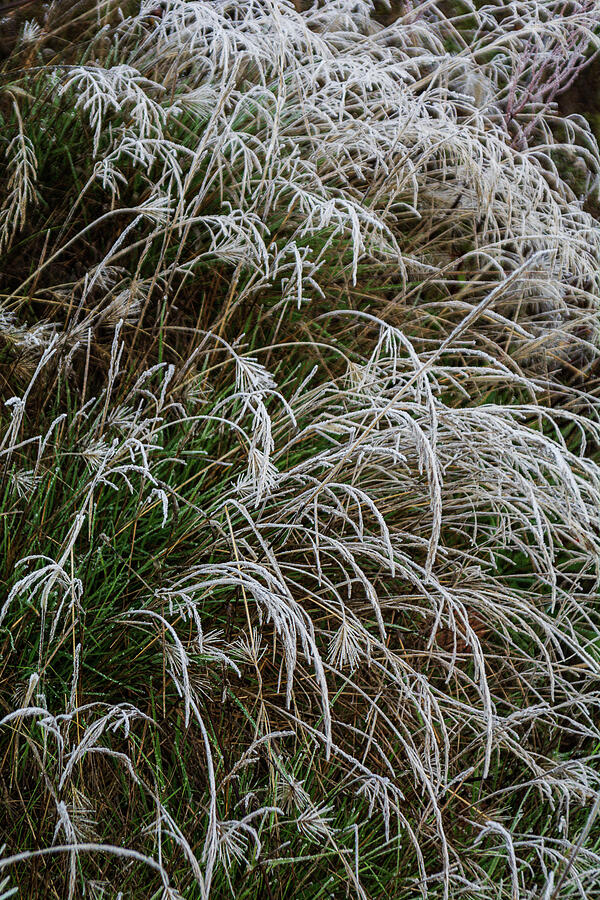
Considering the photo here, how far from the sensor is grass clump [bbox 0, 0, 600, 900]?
1461 millimetres

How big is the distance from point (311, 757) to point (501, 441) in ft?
2.65

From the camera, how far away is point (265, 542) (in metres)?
1.66

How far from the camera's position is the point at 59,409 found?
77.4 inches

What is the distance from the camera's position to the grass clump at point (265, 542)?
4.79 ft

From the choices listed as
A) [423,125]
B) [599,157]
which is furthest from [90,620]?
[599,157]

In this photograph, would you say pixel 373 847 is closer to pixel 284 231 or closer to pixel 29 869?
pixel 29 869

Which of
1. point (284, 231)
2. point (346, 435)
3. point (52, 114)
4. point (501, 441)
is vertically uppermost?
point (52, 114)

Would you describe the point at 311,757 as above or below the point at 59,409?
below

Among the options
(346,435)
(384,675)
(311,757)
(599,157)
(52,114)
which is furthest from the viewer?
(599,157)

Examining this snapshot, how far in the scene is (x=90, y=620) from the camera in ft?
5.53

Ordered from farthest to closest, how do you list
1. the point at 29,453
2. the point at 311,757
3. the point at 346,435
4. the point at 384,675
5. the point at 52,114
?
1. the point at 52,114
2. the point at 346,435
3. the point at 29,453
4. the point at 384,675
5. the point at 311,757

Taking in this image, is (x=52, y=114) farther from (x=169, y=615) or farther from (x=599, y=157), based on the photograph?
(x=599, y=157)

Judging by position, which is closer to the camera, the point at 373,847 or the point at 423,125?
the point at 373,847

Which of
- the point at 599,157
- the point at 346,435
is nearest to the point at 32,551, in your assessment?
the point at 346,435
